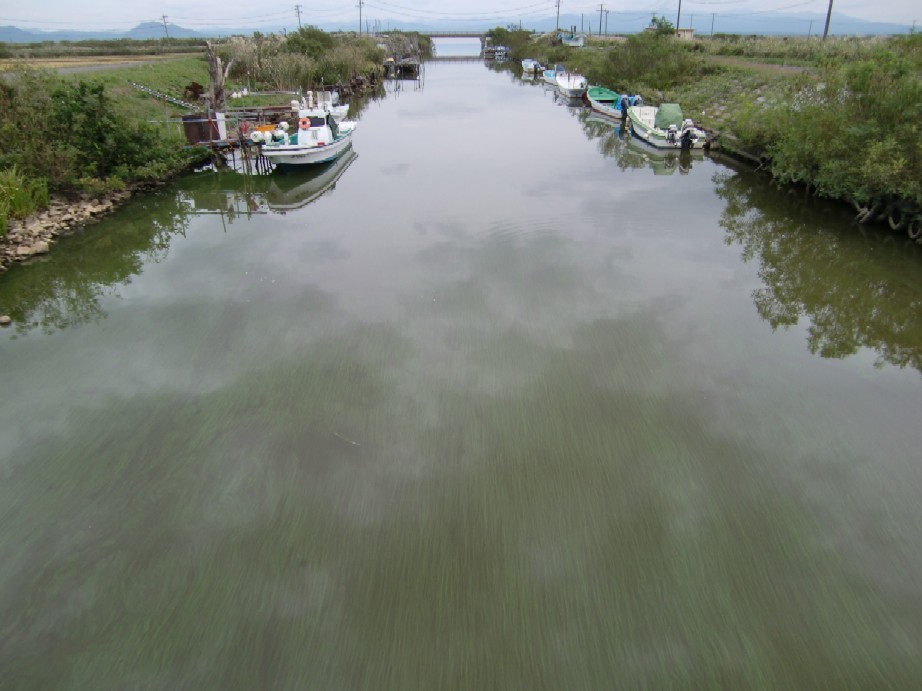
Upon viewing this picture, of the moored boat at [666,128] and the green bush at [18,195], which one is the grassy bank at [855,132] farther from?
the green bush at [18,195]

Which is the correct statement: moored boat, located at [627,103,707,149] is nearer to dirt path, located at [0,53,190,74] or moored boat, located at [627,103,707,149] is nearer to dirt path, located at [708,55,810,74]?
dirt path, located at [708,55,810,74]

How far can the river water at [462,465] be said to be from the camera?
445 cm

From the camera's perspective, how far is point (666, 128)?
22.5 m

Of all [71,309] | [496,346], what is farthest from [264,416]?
[71,309]

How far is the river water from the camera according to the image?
14.6 ft

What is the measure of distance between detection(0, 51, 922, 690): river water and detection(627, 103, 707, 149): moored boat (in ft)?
33.3

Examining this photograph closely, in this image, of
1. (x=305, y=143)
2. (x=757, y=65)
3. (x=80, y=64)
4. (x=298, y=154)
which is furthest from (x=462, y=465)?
(x=80, y=64)

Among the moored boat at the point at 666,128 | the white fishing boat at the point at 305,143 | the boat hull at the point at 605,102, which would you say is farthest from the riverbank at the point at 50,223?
the boat hull at the point at 605,102

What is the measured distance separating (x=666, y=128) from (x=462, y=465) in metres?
20.5

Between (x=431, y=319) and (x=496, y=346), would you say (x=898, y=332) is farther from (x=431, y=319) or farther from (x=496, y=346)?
(x=431, y=319)

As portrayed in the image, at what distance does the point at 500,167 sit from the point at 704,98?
1532 centimetres

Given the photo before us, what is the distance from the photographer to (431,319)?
30.2 feet

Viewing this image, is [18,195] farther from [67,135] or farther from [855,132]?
[855,132]

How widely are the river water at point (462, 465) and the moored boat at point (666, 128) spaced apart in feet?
33.3
